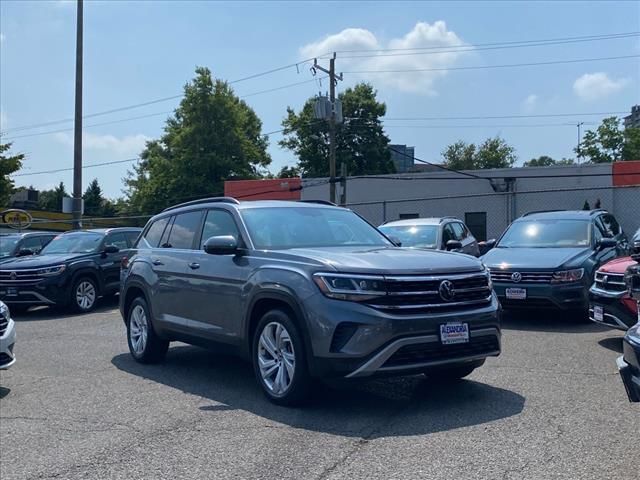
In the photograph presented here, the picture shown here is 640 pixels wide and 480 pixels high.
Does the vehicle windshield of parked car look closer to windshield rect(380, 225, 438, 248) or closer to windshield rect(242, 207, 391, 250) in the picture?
windshield rect(380, 225, 438, 248)

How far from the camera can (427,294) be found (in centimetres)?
568

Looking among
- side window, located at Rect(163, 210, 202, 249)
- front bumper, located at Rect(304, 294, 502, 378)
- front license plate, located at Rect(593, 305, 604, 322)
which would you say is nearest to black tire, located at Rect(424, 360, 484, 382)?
front bumper, located at Rect(304, 294, 502, 378)

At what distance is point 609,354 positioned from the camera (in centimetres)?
811

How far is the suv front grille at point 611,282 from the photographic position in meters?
8.19

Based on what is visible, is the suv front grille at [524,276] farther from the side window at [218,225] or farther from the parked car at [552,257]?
the side window at [218,225]

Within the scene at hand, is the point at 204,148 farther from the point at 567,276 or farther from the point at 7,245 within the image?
the point at 567,276

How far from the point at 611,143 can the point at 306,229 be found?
223 ft

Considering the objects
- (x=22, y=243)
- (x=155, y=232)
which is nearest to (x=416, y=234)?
(x=155, y=232)

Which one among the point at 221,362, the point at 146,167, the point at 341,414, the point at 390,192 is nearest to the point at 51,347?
the point at 221,362

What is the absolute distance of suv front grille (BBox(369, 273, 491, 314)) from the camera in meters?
5.56

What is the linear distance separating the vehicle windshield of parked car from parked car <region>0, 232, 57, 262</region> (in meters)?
10.4

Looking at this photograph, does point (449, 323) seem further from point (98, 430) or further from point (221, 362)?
point (221, 362)

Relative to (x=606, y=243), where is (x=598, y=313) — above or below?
below

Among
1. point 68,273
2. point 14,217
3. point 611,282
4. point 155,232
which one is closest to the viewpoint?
point 611,282
